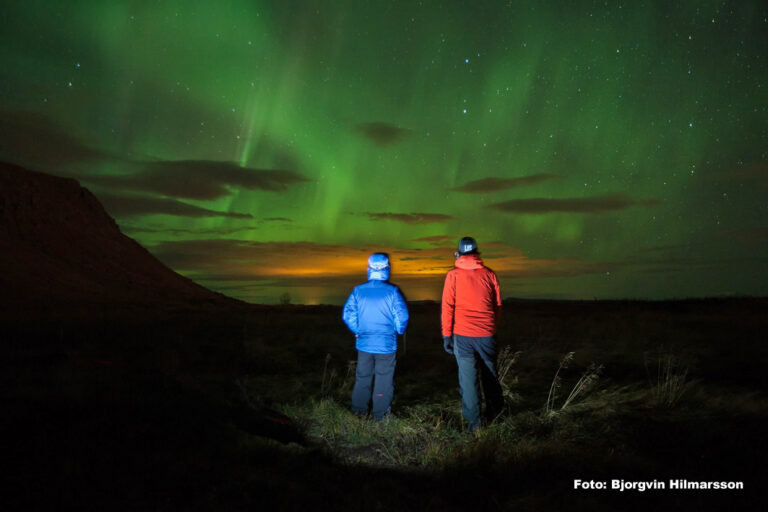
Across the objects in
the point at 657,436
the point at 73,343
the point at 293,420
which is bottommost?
the point at 73,343

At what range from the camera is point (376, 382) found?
5.29 metres

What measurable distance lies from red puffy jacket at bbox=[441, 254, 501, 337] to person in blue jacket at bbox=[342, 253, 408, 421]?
0.50m

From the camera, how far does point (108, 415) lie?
16.7 feet

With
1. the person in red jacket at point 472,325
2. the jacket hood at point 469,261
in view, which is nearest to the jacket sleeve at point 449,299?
the person in red jacket at point 472,325

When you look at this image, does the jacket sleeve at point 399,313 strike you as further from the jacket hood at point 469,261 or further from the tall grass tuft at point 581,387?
the tall grass tuft at point 581,387

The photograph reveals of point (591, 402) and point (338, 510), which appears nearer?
point (338, 510)

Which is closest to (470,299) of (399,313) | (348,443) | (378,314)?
(399,313)

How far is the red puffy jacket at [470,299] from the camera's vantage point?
4.96 metres

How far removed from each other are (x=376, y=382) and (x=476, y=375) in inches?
44.5

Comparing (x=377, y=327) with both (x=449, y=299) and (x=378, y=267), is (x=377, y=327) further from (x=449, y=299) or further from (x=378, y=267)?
(x=449, y=299)

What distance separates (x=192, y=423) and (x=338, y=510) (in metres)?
2.48

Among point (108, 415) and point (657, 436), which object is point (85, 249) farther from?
point (657, 436)

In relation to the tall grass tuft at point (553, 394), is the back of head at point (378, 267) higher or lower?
higher

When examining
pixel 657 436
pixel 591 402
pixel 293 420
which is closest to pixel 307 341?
pixel 293 420
